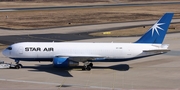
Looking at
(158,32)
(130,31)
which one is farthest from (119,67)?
(130,31)

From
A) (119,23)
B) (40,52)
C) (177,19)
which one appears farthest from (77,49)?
(177,19)

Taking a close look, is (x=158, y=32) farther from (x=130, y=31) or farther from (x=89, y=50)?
(x=130, y=31)

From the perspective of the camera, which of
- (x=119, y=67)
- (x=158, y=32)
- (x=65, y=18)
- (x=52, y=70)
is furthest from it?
(x=65, y=18)

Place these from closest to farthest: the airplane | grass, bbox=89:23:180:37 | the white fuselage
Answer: the airplane
the white fuselage
grass, bbox=89:23:180:37

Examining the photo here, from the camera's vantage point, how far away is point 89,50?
177 ft

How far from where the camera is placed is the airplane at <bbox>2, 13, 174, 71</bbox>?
53625mm

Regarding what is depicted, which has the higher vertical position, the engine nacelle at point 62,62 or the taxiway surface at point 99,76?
the engine nacelle at point 62,62

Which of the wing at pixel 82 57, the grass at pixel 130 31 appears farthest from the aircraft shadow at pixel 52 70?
the grass at pixel 130 31

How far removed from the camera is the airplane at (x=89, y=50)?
5362 centimetres

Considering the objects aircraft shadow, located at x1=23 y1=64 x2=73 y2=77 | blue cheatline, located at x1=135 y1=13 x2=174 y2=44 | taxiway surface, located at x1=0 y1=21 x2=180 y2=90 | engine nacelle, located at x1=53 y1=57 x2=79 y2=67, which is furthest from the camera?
blue cheatline, located at x1=135 y1=13 x2=174 y2=44

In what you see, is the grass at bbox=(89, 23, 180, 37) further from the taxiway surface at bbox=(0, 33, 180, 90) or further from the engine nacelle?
the engine nacelle

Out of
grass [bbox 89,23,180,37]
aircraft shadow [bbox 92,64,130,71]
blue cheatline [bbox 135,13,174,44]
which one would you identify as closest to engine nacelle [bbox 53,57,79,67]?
aircraft shadow [bbox 92,64,130,71]

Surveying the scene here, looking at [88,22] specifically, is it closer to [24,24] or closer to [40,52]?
[24,24]

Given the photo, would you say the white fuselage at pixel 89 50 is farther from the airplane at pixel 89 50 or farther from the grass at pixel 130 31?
the grass at pixel 130 31
